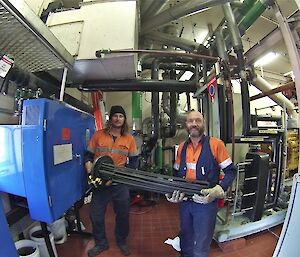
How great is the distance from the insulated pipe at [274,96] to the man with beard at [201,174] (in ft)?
6.31

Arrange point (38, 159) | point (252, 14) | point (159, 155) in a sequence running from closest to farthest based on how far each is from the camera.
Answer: point (38, 159) → point (252, 14) → point (159, 155)

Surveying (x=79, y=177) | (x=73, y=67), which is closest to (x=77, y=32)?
(x=73, y=67)

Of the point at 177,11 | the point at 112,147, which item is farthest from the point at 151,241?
the point at 177,11

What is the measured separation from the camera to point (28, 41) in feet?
4.34

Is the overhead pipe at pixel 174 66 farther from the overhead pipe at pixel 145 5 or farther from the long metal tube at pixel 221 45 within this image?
the overhead pipe at pixel 145 5

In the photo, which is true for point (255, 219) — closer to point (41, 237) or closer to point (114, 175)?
point (114, 175)

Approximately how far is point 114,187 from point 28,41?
162 centimetres

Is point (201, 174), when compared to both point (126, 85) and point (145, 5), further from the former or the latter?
point (145, 5)

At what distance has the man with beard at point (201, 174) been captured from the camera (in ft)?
5.44

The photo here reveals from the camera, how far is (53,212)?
1.27 meters

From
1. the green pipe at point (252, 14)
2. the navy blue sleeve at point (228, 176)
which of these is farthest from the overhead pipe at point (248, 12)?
the navy blue sleeve at point (228, 176)

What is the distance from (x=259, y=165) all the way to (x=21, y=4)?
8.66 feet

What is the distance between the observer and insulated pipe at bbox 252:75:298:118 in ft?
10.5

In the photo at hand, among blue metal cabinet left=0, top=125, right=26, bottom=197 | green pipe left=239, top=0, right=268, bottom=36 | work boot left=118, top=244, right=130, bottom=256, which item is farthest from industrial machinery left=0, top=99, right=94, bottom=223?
green pipe left=239, top=0, right=268, bottom=36
